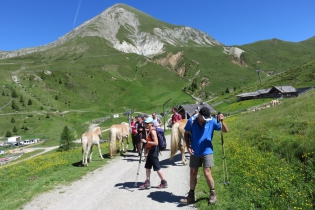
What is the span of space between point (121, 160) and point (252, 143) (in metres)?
9.01

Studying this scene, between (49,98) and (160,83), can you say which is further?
(160,83)

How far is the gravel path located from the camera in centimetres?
809

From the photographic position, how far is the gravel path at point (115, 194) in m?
8.09

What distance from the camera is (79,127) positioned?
8669 cm

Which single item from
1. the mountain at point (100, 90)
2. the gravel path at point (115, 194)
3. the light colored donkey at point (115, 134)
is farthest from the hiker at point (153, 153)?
the mountain at point (100, 90)

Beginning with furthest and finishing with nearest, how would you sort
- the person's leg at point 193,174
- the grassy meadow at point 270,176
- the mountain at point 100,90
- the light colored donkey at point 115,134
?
the mountain at point 100,90 < the light colored donkey at point 115,134 < the person's leg at point 193,174 < the grassy meadow at point 270,176

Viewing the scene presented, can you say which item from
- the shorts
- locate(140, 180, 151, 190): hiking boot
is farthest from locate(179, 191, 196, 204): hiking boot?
locate(140, 180, 151, 190): hiking boot

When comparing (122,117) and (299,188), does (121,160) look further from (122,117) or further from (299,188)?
(122,117)

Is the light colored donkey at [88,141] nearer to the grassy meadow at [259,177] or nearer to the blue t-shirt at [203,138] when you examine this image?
the grassy meadow at [259,177]

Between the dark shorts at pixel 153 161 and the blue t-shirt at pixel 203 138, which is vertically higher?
the blue t-shirt at pixel 203 138

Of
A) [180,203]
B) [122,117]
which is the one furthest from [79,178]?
[122,117]

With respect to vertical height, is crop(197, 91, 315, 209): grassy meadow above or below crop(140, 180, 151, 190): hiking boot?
above

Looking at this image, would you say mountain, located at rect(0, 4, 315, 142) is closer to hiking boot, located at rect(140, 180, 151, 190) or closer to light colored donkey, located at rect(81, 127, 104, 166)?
light colored donkey, located at rect(81, 127, 104, 166)

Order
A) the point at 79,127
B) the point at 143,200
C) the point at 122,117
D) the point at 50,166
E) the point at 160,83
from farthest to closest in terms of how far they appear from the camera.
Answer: the point at 160,83, the point at 122,117, the point at 79,127, the point at 50,166, the point at 143,200
